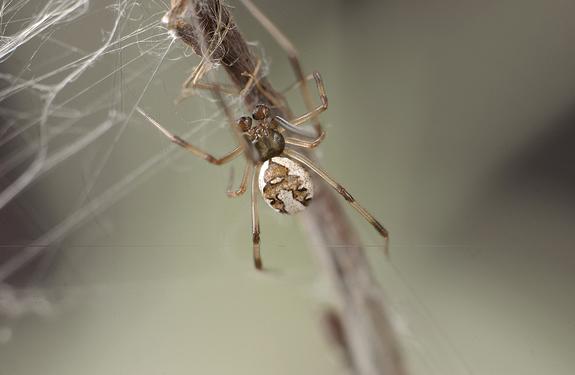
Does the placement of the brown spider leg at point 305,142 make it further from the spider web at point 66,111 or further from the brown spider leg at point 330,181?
the spider web at point 66,111

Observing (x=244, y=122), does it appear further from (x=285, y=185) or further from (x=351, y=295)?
(x=351, y=295)

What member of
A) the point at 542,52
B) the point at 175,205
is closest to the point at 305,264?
the point at 175,205

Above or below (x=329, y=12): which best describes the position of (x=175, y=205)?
below

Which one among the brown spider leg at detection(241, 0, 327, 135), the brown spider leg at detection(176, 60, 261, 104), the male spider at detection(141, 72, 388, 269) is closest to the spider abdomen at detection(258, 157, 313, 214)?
the male spider at detection(141, 72, 388, 269)

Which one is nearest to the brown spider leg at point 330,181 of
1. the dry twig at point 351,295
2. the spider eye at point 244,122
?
the spider eye at point 244,122

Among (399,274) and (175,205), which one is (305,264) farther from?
(175,205)

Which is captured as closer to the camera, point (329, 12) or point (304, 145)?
point (304, 145)

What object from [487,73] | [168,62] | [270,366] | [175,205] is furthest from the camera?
[487,73]

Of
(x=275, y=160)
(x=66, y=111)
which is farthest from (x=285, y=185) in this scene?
(x=66, y=111)

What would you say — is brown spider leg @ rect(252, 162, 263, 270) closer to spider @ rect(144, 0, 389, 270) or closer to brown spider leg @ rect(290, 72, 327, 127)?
spider @ rect(144, 0, 389, 270)
